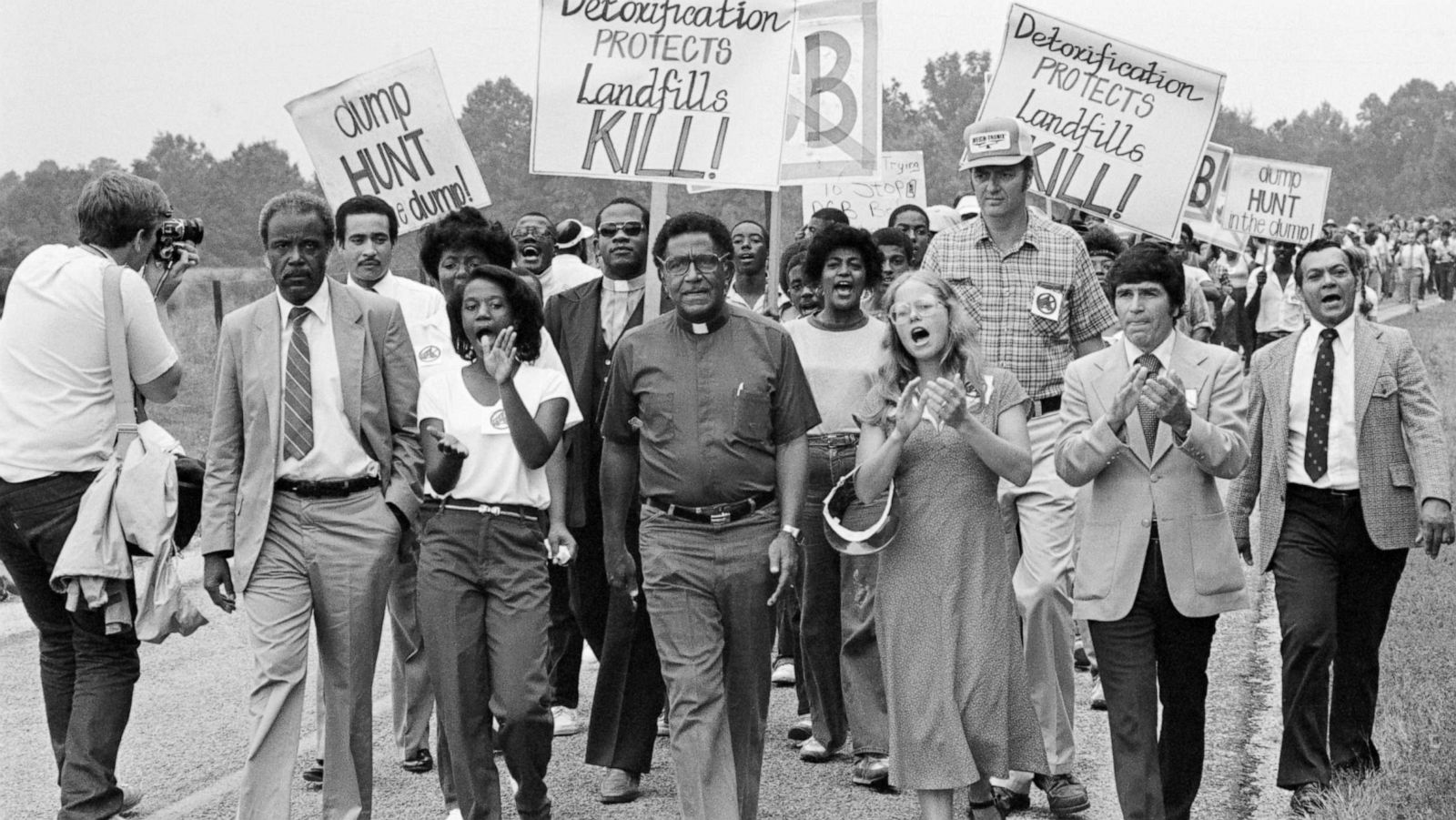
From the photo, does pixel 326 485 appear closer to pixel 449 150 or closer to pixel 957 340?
pixel 957 340

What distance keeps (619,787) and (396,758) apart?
119 centimetres

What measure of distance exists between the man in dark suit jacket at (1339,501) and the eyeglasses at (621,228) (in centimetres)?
280

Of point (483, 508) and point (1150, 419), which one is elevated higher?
point (1150, 419)

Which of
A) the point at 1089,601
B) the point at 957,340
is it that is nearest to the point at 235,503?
the point at 957,340

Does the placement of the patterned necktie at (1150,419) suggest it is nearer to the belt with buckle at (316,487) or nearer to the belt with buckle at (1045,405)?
the belt with buckle at (1045,405)

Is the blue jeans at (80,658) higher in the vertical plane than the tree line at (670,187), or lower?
lower

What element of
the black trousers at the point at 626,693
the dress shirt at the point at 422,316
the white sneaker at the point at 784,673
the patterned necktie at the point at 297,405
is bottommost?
the white sneaker at the point at 784,673

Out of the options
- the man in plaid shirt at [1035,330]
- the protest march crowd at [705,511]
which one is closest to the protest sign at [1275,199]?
the man in plaid shirt at [1035,330]

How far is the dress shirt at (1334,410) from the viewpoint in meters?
6.61

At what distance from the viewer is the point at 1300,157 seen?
16688 cm

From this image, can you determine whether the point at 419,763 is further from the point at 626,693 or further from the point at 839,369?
the point at 839,369

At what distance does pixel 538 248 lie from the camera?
372 inches

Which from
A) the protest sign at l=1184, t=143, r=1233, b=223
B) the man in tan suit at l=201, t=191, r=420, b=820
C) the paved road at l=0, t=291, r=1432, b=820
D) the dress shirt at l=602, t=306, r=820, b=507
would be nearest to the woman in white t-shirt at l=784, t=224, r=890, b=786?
the paved road at l=0, t=291, r=1432, b=820

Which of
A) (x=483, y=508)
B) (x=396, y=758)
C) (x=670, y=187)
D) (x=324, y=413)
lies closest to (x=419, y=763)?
(x=396, y=758)
